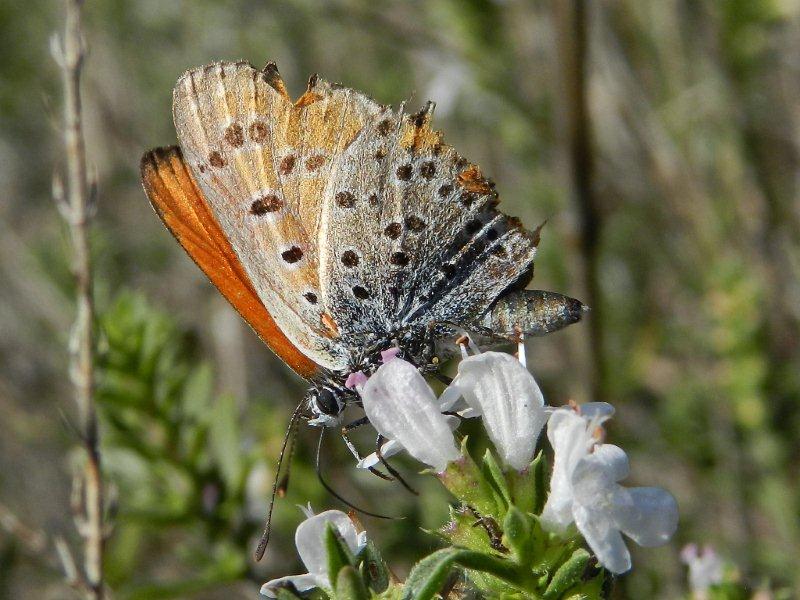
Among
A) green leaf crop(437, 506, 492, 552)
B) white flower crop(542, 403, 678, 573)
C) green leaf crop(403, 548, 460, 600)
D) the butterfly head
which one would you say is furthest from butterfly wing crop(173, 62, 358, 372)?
green leaf crop(403, 548, 460, 600)

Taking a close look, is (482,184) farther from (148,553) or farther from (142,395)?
(148,553)

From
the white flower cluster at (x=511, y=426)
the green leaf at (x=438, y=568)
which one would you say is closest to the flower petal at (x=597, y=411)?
the white flower cluster at (x=511, y=426)

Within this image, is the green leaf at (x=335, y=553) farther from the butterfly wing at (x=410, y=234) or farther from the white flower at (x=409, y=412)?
the butterfly wing at (x=410, y=234)

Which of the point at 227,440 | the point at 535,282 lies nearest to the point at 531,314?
the point at 227,440

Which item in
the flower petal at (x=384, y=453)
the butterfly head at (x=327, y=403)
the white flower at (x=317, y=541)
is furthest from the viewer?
the butterfly head at (x=327, y=403)

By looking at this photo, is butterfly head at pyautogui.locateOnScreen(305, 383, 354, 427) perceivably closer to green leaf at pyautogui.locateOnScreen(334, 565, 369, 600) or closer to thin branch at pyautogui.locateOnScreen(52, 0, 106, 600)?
thin branch at pyautogui.locateOnScreen(52, 0, 106, 600)
